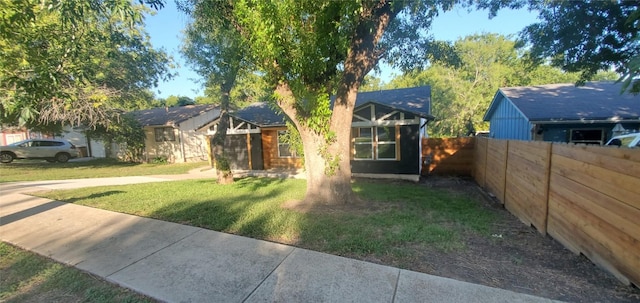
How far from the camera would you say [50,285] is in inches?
124

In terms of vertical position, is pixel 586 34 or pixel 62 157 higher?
pixel 586 34

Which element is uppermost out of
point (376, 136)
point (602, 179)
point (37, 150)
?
point (376, 136)

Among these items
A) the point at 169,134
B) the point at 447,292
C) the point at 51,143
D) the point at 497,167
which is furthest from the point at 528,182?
the point at 51,143

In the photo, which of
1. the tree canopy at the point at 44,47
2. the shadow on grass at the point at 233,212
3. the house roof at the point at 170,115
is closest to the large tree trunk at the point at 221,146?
the shadow on grass at the point at 233,212

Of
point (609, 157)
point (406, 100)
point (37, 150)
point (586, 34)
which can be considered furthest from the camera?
point (37, 150)

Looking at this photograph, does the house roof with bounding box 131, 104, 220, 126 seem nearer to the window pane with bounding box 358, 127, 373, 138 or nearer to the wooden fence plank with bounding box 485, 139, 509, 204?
the window pane with bounding box 358, 127, 373, 138

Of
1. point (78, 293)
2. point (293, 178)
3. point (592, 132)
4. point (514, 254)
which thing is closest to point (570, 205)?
point (514, 254)

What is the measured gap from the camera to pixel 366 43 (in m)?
5.77

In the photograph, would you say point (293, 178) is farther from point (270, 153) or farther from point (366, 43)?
point (366, 43)

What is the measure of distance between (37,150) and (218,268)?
23.9 metres

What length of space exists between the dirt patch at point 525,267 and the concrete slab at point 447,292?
0.48 feet

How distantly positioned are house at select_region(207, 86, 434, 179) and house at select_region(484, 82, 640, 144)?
4007 mm

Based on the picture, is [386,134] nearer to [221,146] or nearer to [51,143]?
[221,146]

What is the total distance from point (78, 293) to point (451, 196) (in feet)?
25.5
